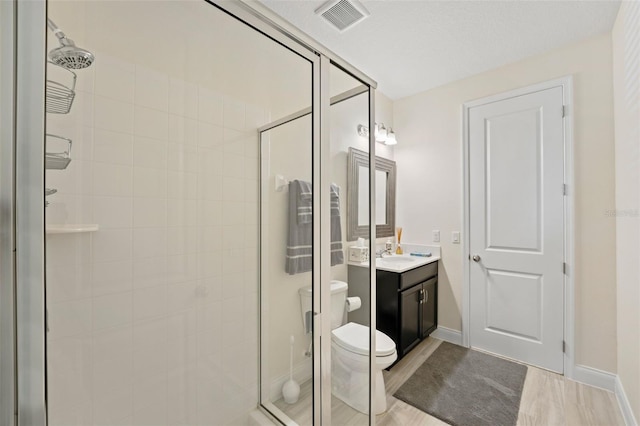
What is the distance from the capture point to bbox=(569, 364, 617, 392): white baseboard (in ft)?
6.71

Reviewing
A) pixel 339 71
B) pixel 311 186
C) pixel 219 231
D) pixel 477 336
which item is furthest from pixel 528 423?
pixel 339 71

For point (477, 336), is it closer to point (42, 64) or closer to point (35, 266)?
point (35, 266)

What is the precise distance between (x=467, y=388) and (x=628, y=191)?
1590mm

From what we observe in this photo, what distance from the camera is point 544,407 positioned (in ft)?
6.11

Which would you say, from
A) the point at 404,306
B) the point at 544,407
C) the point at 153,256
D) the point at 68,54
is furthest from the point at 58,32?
the point at 544,407

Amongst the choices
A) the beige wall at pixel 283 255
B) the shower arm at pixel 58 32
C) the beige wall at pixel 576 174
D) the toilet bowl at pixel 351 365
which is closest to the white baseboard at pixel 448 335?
the beige wall at pixel 576 174

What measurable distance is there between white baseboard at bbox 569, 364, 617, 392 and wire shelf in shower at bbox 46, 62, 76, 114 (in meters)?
3.24

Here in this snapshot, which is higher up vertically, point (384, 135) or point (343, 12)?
point (343, 12)

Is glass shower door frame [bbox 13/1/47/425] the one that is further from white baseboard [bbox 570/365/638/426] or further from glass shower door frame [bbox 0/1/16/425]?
white baseboard [bbox 570/365/638/426]

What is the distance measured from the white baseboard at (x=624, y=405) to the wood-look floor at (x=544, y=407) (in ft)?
0.10

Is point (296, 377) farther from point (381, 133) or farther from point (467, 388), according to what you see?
point (381, 133)

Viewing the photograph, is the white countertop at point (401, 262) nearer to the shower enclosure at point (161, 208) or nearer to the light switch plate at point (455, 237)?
the light switch plate at point (455, 237)

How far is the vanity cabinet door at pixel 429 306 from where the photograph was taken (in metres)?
2.65

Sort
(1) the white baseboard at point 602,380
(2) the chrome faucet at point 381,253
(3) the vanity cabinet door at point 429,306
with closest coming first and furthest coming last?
(1) the white baseboard at point 602,380
(3) the vanity cabinet door at point 429,306
(2) the chrome faucet at point 381,253
